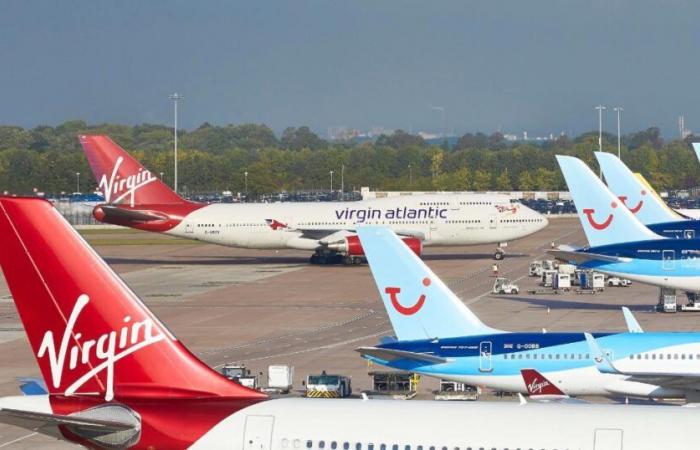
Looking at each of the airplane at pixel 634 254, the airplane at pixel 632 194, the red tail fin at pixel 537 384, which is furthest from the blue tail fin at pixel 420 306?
the airplane at pixel 632 194

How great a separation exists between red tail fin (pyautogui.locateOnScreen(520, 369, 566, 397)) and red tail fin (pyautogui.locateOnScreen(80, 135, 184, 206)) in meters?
65.4

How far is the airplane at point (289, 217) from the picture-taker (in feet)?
313

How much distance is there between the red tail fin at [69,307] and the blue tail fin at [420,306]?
1415 cm

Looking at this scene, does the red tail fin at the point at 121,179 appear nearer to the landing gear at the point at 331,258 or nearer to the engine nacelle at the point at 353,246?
the landing gear at the point at 331,258

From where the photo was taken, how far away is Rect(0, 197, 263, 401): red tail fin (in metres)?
22.2

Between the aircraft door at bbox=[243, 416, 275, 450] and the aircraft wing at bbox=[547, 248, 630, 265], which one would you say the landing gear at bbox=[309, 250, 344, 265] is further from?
the aircraft door at bbox=[243, 416, 275, 450]

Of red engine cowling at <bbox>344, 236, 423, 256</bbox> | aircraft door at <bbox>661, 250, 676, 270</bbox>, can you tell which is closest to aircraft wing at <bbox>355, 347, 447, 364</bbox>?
aircraft door at <bbox>661, 250, 676, 270</bbox>

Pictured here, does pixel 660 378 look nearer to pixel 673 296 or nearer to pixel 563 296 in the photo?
pixel 673 296

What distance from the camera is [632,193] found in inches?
3110

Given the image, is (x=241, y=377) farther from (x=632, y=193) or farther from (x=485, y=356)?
(x=632, y=193)

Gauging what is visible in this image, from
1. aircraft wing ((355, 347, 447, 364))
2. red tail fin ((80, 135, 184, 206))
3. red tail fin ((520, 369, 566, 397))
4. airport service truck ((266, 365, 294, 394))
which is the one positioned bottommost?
airport service truck ((266, 365, 294, 394))

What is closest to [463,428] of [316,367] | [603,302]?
[316,367]

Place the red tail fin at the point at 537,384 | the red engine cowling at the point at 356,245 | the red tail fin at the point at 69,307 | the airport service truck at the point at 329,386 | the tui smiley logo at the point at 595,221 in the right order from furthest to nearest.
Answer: the red engine cowling at the point at 356,245
the tui smiley logo at the point at 595,221
the airport service truck at the point at 329,386
the red tail fin at the point at 537,384
the red tail fin at the point at 69,307

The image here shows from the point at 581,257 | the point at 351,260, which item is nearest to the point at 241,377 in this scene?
the point at 581,257
